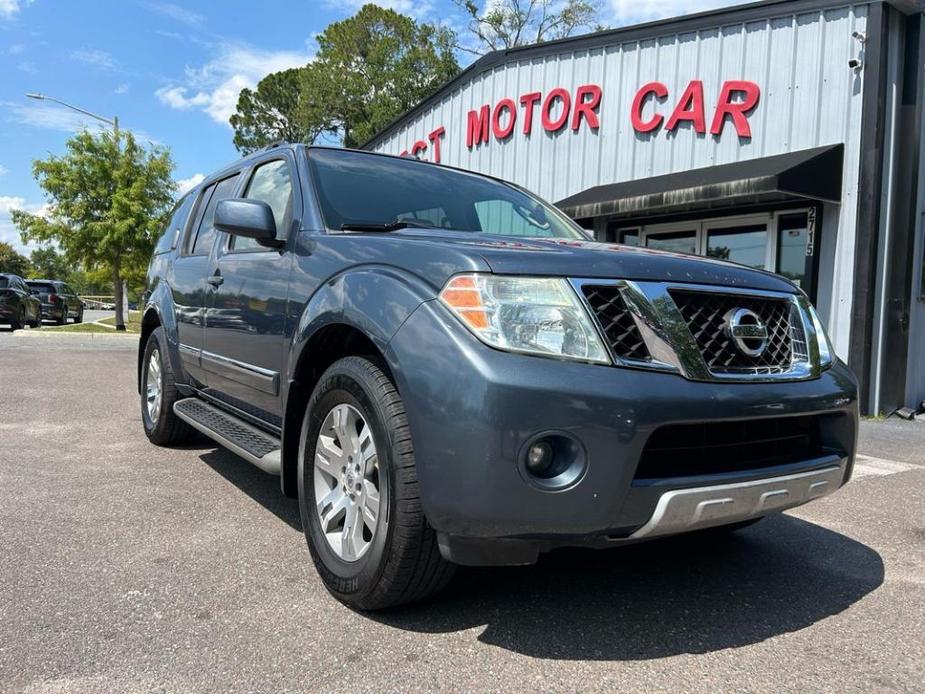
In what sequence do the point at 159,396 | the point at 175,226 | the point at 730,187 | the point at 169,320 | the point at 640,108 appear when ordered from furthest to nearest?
the point at 640,108 < the point at 730,187 < the point at 175,226 < the point at 159,396 < the point at 169,320

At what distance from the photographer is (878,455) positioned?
5754 mm

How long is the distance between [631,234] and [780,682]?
30.9ft

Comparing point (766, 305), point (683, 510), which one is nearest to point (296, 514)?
point (683, 510)

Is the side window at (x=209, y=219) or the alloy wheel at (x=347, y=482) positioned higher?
the side window at (x=209, y=219)

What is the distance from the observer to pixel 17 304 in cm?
1967

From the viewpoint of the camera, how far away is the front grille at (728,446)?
220cm

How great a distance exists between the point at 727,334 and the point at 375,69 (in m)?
39.2

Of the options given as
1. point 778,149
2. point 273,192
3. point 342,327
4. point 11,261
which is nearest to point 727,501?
point 342,327

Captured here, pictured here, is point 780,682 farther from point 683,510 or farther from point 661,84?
point 661,84

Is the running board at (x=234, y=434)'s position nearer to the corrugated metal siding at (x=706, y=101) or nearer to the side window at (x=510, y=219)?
the side window at (x=510, y=219)

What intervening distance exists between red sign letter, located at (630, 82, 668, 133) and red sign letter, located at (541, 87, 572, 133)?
1332mm

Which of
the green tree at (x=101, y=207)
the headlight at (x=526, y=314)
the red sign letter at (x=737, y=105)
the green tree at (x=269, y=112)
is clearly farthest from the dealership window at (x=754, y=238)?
the green tree at (x=269, y=112)

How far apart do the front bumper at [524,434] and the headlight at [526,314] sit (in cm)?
4

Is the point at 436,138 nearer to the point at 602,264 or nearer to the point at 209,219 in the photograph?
the point at 209,219
